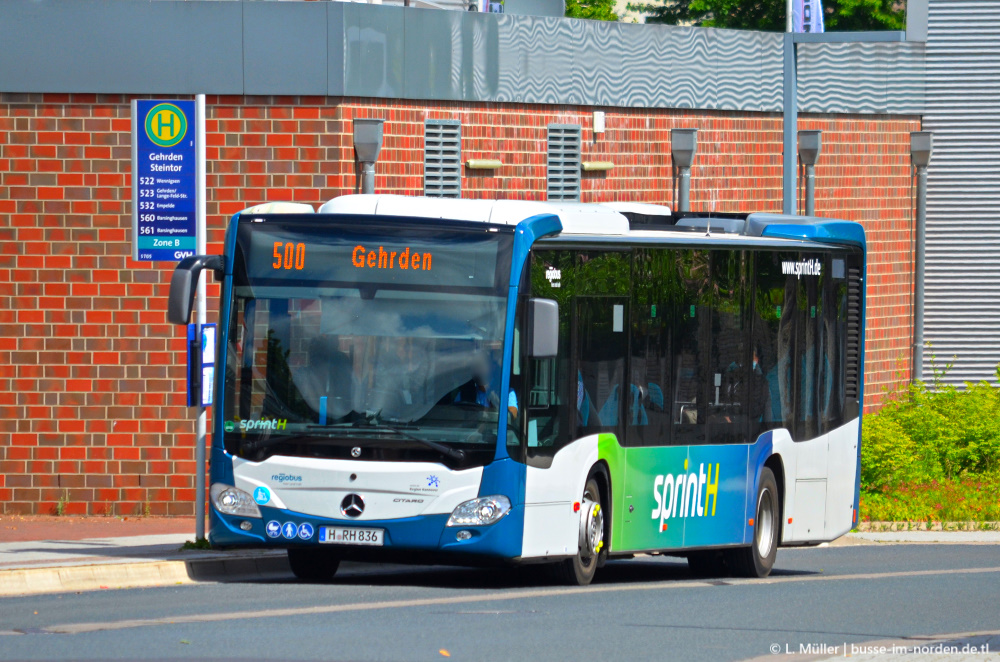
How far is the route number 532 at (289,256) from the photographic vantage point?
13602mm

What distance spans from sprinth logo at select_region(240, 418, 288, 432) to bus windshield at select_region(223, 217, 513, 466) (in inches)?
0.4

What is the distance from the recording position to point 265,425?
532 inches

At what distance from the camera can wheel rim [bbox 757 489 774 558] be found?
54.3ft

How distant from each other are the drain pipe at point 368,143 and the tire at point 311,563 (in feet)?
21.3

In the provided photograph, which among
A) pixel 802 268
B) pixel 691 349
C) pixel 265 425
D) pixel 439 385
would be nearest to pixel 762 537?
pixel 691 349

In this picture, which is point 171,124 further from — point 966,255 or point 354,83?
point 966,255

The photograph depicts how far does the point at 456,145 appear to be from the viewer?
72.9 ft

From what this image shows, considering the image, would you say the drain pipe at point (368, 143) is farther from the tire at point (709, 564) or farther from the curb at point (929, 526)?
the curb at point (929, 526)

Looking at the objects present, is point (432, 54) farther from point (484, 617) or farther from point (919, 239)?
point (919, 239)

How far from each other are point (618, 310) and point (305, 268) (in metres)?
2.59

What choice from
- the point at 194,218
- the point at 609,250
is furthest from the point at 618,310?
the point at 194,218

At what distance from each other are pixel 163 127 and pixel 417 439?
410cm

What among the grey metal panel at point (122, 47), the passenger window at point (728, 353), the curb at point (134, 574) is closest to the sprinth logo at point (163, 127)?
the curb at point (134, 574)

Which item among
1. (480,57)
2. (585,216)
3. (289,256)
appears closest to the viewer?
(289,256)
